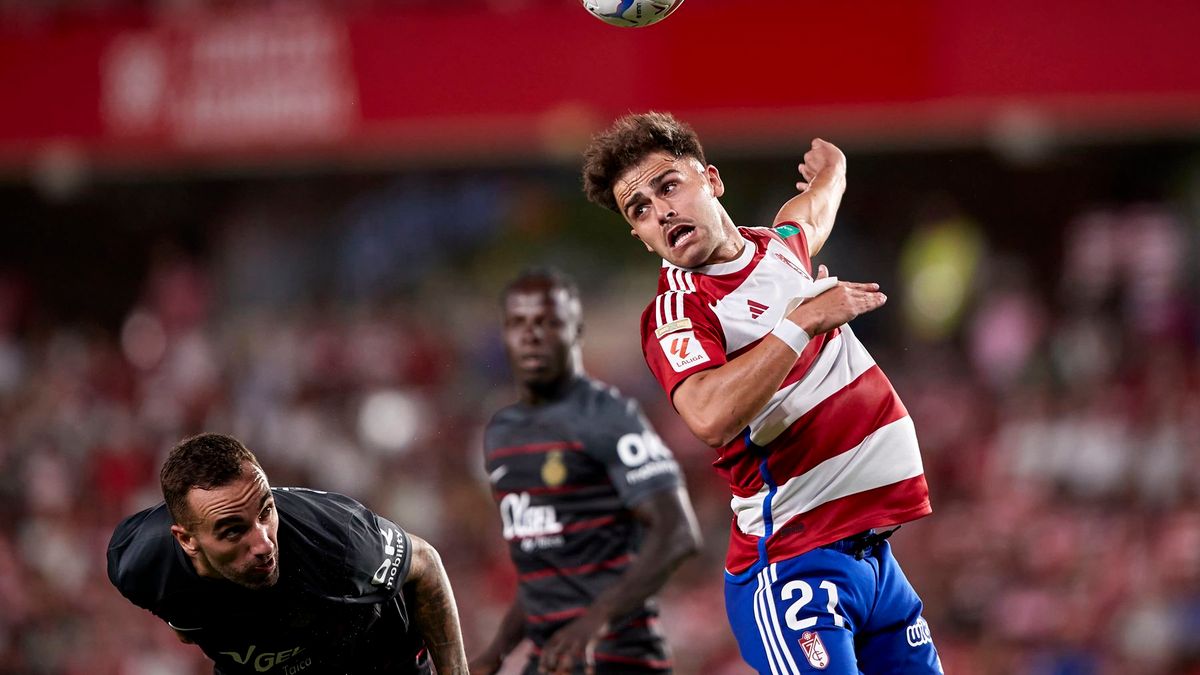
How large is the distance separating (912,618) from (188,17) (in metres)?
12.4

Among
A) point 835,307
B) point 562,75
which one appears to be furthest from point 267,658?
point 562,75

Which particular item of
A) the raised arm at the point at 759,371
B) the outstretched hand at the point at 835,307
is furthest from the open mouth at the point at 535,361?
the outstretched hand at the point at 835,307

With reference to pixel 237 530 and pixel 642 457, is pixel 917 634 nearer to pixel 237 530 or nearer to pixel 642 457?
pixel 642 457

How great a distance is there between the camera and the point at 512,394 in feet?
49.5

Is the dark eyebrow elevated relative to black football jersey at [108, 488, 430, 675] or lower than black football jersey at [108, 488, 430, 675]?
elevated

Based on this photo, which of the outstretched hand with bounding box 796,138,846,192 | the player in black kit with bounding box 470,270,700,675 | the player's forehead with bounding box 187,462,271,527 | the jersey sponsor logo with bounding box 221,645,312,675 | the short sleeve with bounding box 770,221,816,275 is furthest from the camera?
the player in black kit with bounding box 470,270,700,675

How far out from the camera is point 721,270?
14.8ft

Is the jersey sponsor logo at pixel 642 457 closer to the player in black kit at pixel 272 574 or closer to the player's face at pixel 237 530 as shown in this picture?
the player in black kit at pixel 272 574

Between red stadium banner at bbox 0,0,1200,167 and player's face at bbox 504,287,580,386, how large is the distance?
7.74 meters

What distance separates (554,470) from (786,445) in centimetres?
177

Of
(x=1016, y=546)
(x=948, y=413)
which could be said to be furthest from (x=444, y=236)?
(x=1016, y=546)

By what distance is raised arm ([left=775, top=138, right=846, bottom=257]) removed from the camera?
199 inches

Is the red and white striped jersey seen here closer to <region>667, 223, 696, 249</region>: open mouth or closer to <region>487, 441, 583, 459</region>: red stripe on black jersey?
<region>667, 223, 696, 249</region>: open mouth

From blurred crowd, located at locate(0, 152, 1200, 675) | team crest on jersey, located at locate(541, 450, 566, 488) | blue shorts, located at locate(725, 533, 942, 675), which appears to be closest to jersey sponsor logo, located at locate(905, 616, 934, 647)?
blue shorts, located at locate(725, 533, 942, 675)
